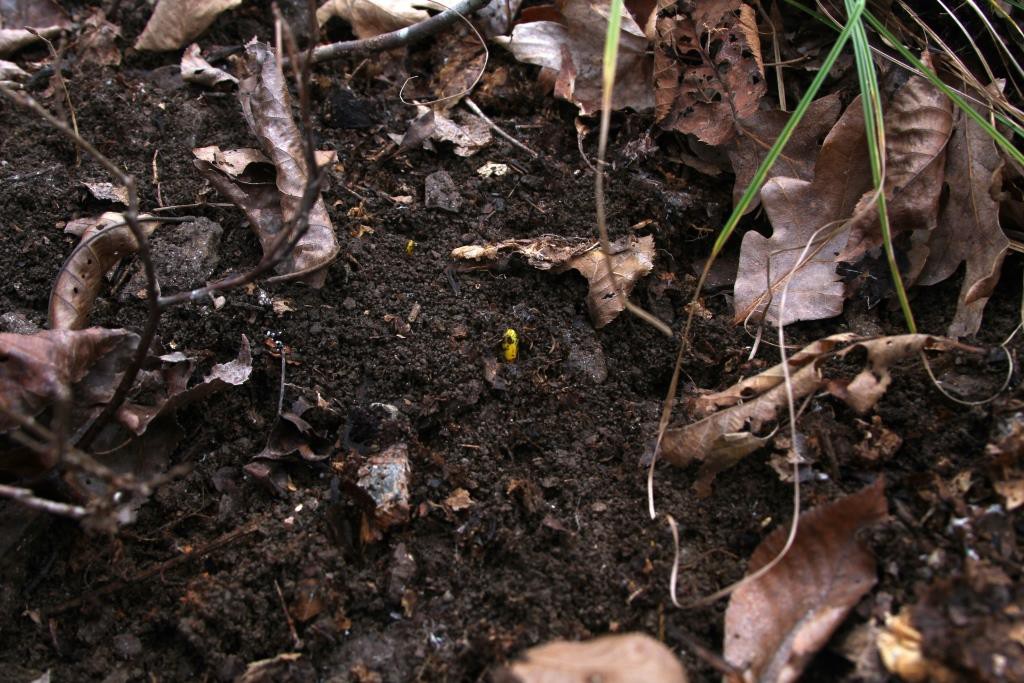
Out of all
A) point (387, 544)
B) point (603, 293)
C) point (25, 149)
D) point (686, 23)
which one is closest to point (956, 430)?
point (603, 293)

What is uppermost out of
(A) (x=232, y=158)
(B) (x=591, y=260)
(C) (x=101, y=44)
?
(C) (x=101, y=44)

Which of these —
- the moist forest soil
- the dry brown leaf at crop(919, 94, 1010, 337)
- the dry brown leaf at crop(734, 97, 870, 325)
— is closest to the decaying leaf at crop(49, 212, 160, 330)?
the moist forest soil

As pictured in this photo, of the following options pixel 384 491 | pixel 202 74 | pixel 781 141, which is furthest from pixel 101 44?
pixel 781 141

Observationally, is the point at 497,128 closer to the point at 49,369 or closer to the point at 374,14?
the point at 374,14

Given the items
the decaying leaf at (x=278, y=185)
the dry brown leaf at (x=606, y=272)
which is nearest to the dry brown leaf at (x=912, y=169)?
the dry brown leaf at (x=606, y=272)

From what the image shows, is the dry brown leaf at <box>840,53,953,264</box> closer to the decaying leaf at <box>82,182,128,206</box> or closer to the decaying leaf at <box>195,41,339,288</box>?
the decaying leaf at <box>195,41,339,288</box>

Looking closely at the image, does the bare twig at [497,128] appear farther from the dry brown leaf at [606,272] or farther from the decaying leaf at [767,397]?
the decaying leaf at [767,397]

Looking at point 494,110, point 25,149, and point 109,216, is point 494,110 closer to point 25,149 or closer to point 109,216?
point 109,216
